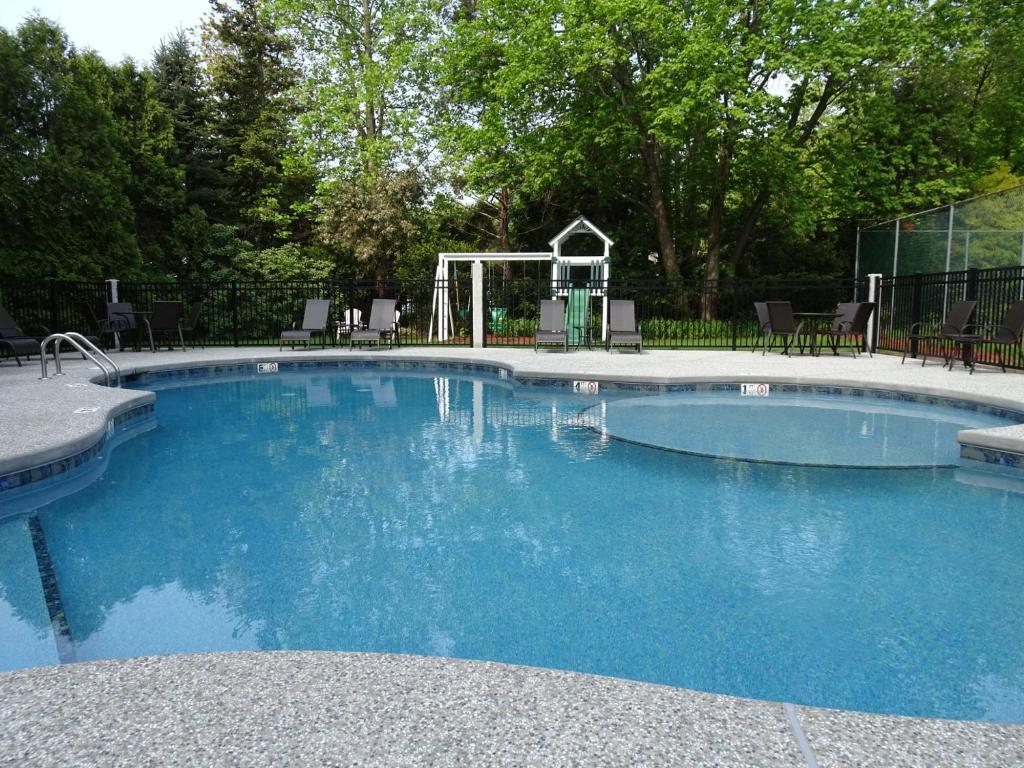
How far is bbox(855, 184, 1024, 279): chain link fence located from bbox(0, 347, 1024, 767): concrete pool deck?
12.4 m

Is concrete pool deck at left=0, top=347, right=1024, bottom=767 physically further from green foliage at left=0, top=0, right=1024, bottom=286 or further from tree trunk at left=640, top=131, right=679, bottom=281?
tree trunk at left=640, top=131, right=679, bottom=281

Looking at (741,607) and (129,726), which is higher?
(129,726)

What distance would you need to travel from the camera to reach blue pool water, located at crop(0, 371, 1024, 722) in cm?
254

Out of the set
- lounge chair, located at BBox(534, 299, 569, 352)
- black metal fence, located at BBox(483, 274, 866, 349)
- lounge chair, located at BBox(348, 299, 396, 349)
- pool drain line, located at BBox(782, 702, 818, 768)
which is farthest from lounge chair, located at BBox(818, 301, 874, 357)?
pool drain line, located at BBox(782, 702, 818, 768)

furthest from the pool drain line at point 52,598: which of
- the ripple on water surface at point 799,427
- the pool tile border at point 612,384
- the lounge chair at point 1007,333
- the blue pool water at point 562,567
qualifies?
the lounge chair at point 1007,333

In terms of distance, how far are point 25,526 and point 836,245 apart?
73.2ft

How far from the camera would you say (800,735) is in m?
1.51

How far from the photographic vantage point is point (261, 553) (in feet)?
11.7

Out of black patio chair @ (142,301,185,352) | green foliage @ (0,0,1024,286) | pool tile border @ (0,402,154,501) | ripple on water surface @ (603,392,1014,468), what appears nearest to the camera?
pool tile border @ (0,402,154,501)

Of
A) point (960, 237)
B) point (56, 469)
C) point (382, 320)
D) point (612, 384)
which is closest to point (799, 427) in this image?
point (612, 384)

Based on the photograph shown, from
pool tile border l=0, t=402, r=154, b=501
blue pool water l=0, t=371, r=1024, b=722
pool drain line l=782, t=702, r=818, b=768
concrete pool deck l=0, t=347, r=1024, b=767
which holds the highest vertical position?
pool drain line l=782, t=702, r=818, b=768

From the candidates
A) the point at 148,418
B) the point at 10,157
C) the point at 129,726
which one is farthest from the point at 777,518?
the point at 10,157

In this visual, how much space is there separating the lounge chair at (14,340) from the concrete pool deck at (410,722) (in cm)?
975

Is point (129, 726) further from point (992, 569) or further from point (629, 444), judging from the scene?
point (629, 444)
